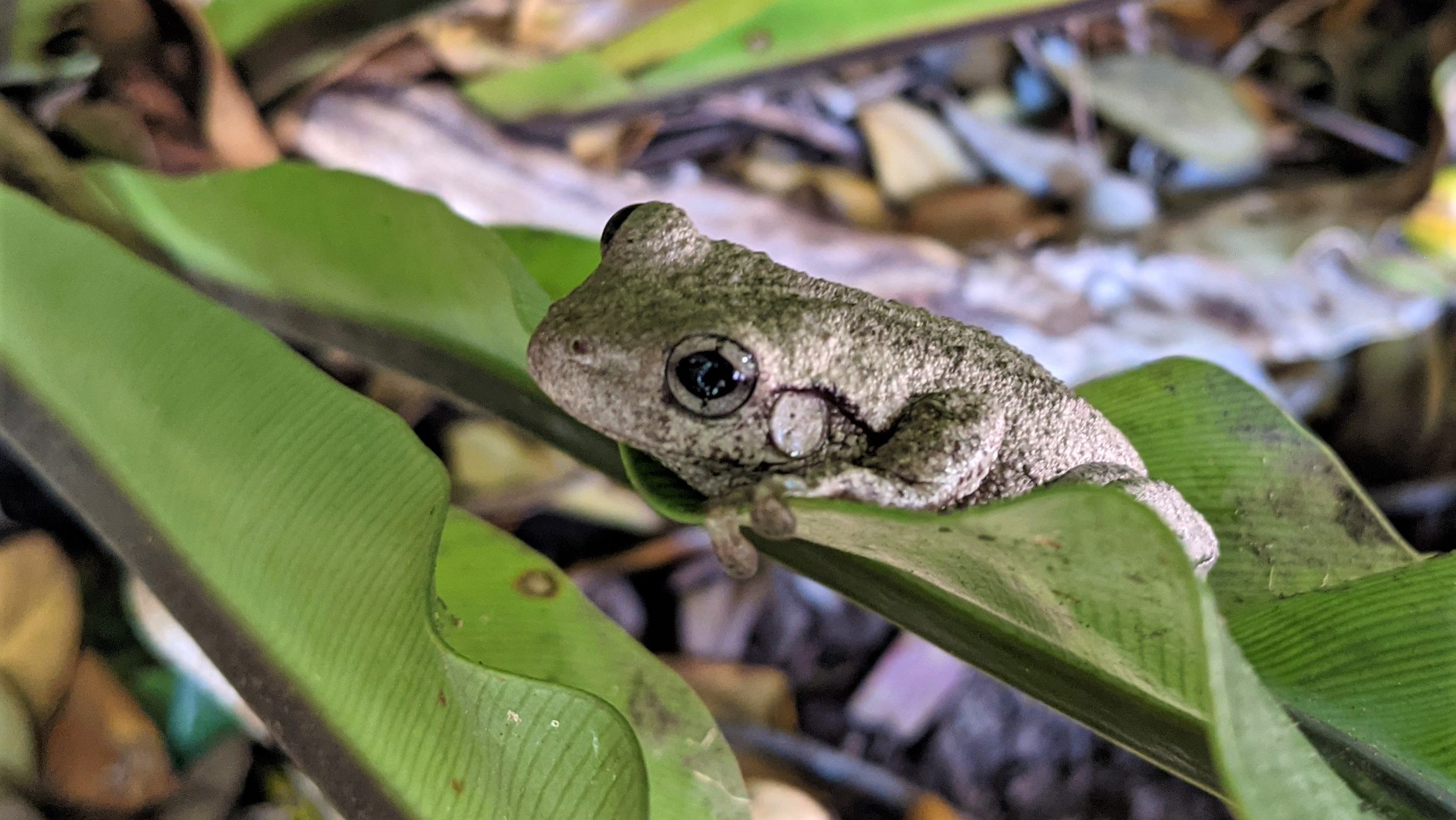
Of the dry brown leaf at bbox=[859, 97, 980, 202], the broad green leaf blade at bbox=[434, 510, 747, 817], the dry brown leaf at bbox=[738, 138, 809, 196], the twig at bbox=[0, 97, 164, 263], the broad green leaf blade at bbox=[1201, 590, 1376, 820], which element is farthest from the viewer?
the dry brown leaf at bbox=[859, 97, 980, 202]

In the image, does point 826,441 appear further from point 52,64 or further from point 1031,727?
point 52,64

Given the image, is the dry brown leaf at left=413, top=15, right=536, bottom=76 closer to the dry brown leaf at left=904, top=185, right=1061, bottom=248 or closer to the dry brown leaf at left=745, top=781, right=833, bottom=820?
the dry brown leaf at left=904, top=185, right=1061, bottom=248

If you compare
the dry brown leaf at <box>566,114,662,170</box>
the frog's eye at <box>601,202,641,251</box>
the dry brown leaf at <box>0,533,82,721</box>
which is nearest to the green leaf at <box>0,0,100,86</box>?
the dry brown leaf at <box>0,533,82,721</box>

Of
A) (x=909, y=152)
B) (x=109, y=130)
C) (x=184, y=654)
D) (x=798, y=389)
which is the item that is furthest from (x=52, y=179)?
(x=909, y=152)

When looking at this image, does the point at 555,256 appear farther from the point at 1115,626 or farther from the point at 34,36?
the point at 34,36

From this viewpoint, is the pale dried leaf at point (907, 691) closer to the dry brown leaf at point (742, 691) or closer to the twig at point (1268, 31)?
the dry brown leaf at point (742, 691)

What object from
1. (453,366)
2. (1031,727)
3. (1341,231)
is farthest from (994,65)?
(453,366)
